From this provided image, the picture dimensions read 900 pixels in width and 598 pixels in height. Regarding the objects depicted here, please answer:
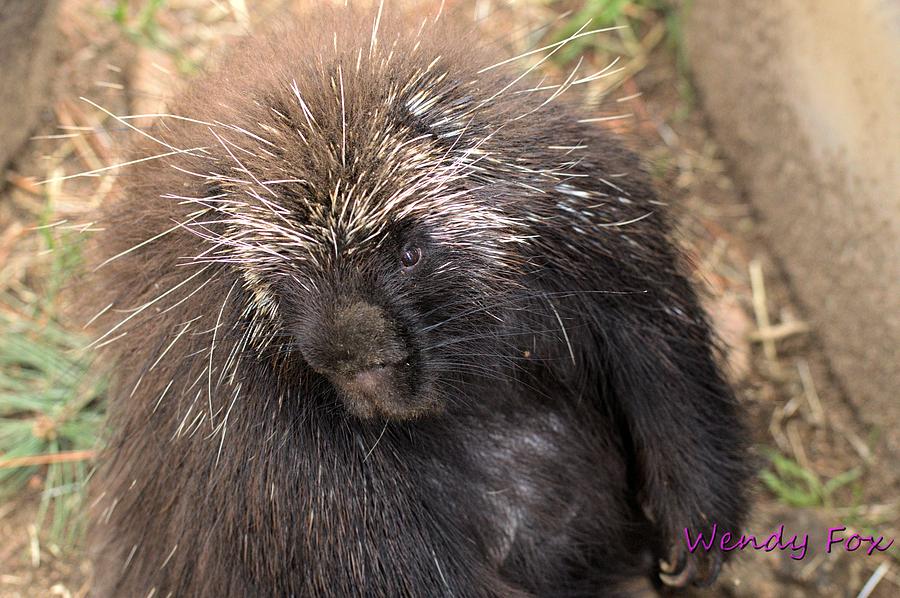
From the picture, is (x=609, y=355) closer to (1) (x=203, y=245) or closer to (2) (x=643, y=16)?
(1) (x=203, y=245)

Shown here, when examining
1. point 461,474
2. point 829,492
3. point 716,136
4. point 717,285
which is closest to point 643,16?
point 716,136

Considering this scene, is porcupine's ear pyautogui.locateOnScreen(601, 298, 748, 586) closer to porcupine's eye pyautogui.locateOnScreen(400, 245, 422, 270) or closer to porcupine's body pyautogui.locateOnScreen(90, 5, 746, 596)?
porcupine's body pyautogui.locateOnScreen(90, 5, 746, 596)
